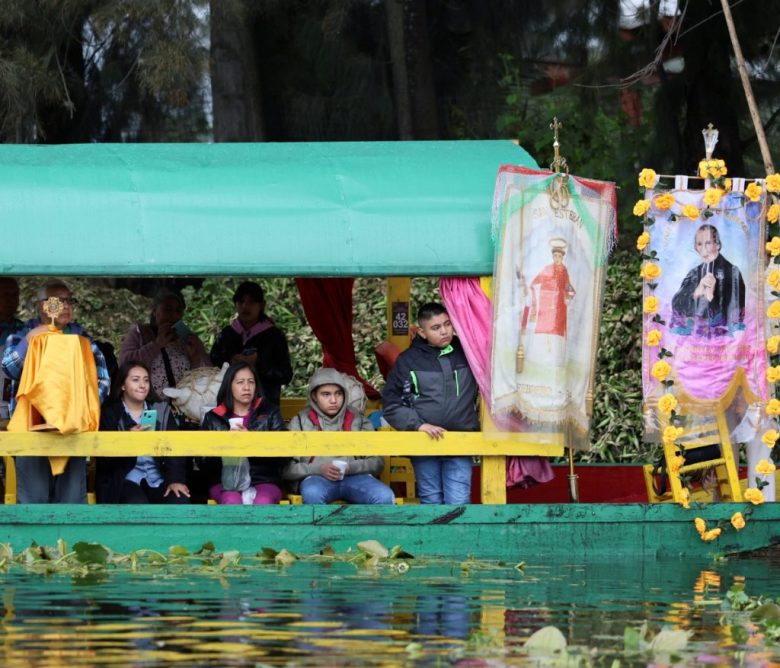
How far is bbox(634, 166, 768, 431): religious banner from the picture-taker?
38.3 feet

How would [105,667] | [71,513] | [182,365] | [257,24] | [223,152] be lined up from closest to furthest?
[105,667]
[71,513]
[223,152]
[182,365]
[257,24]

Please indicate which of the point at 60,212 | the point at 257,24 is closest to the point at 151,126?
the point at 257,24

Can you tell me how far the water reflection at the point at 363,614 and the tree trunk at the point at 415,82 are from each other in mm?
9139

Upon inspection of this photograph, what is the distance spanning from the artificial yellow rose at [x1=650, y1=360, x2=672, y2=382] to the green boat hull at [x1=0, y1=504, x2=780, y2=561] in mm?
825

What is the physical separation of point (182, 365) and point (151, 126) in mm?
7098

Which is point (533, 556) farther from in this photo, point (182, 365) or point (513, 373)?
point (182, 365)

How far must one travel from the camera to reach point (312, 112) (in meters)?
19.9

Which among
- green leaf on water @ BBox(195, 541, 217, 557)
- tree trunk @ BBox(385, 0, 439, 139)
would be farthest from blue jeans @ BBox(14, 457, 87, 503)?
tree trunk @ BBox(385, 0, 439, 139)

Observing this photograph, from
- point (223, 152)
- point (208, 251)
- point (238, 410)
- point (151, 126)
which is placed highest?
point (151, 126)

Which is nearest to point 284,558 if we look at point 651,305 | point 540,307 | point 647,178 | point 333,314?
point 540,307

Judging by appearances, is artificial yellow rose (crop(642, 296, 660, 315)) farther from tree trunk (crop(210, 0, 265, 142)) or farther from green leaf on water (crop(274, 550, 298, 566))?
tree trunk (crop(210, 0, 265, 142))

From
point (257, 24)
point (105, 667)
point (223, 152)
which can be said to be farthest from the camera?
point (257, 24)

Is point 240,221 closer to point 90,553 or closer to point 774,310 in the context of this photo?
point 90,553

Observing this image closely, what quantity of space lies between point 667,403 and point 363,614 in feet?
10.7
